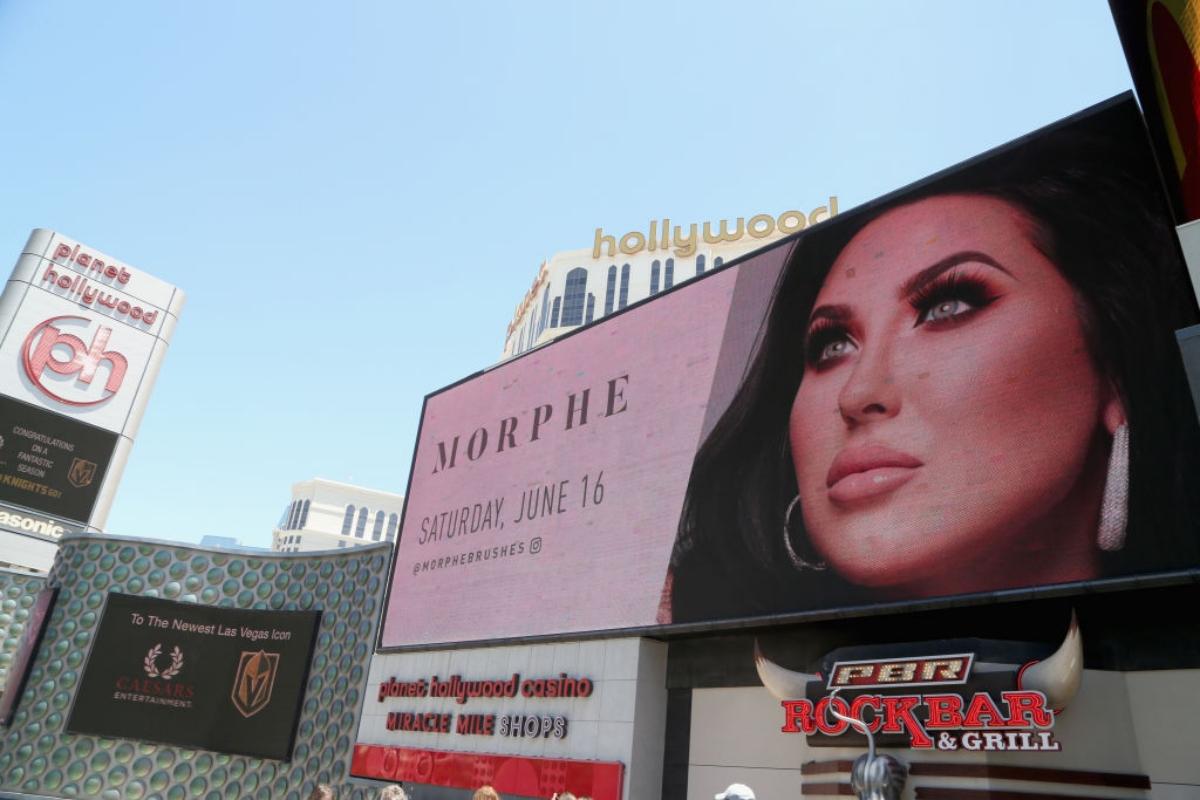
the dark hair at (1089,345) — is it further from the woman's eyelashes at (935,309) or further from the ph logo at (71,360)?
the ph logo at (71,360)

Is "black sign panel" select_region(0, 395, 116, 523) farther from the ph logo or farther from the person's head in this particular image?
the person's head

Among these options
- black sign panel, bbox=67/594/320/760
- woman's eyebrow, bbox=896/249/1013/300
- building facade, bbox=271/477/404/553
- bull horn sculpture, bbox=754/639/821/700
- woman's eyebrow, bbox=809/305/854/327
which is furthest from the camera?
building facade, bbox=271/477/404/553

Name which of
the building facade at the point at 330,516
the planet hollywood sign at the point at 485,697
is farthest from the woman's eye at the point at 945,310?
the building facade at the point at 330,516

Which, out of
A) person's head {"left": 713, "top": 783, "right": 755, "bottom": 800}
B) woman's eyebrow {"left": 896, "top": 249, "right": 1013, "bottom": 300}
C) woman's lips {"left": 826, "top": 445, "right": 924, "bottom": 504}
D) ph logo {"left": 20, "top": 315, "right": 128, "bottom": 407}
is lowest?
person's head {"left": 713, "top": 783, "right": 755, "bottom": 800}

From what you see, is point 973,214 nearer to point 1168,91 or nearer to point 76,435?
point 1168,91

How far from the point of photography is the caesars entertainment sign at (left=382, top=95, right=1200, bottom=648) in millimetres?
11195

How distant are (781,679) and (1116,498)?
5611 millimetres

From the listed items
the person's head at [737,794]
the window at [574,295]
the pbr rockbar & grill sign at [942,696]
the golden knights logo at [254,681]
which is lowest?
the person's head at [737,794]

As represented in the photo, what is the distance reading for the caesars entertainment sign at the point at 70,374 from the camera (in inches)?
1297

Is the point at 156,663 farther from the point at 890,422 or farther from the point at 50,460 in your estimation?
the point at 890,422

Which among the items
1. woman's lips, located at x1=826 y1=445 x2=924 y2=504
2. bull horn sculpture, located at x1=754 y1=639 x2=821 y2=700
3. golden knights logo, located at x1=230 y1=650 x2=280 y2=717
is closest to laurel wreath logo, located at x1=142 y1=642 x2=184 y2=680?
golden knights logo, located at x1=230 y1=650 x2=280 y2=717

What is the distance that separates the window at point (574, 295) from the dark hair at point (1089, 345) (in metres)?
51.4

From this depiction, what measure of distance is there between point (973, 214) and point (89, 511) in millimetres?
34076

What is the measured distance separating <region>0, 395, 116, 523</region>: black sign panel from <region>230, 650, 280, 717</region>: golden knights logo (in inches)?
508
